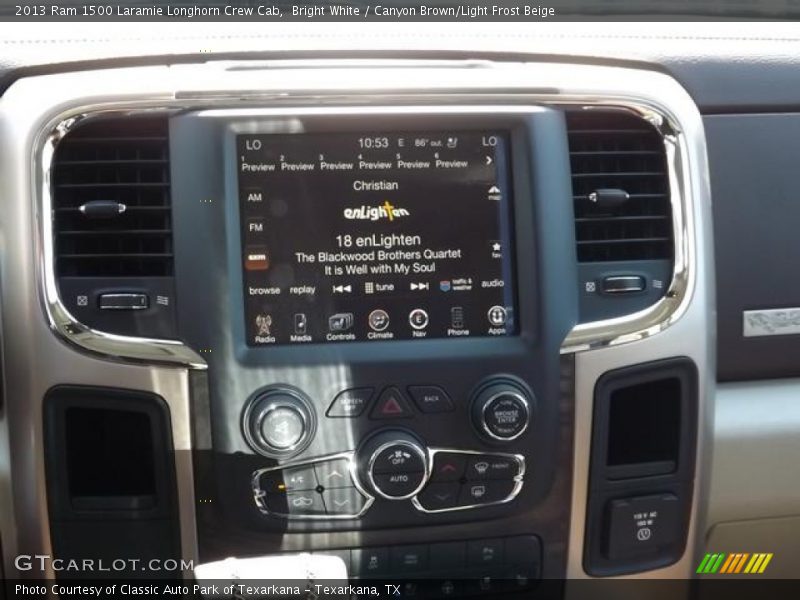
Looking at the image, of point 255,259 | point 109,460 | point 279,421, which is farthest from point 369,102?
point 109,460

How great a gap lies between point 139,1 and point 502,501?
1.17 m

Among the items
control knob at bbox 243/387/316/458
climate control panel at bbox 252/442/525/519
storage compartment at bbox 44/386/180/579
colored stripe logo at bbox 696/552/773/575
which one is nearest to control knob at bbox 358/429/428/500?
climate control panel at bbox 252/442/525/519

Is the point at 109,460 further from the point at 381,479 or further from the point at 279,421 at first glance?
the point at 381,479

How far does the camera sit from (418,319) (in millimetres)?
1832

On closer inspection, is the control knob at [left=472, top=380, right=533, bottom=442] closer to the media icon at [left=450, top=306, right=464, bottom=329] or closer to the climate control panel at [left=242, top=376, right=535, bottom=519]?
the climate control panel at [left=242, top=376, right=535, bottom=519]

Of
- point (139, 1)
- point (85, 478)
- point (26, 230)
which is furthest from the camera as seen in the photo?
point (139, 1)

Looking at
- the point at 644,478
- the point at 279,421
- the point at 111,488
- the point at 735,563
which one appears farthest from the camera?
the point at 735,563

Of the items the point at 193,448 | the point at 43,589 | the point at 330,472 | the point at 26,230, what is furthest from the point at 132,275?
the point at 43,589

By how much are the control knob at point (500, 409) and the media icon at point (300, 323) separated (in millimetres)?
318

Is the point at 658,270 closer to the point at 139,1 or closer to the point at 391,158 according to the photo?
the point at 391,158

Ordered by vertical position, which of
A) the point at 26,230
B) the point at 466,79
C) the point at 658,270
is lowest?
the point at 658,270

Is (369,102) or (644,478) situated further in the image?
(644,478)

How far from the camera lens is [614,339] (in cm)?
191

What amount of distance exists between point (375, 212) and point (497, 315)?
279 mm
